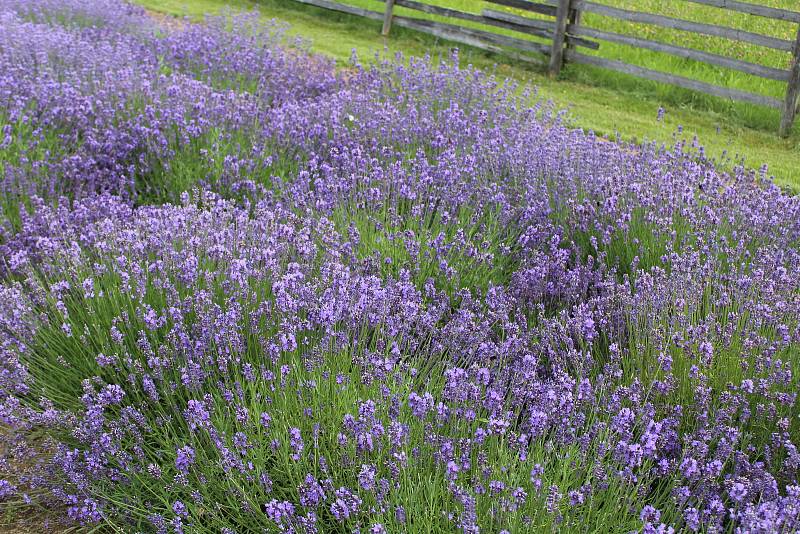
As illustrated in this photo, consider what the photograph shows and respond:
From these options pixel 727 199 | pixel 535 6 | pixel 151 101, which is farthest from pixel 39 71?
pixel 535 6

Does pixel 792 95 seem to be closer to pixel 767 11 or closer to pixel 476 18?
pixel 767 11

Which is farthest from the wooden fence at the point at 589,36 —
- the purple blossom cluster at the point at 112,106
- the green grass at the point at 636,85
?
the purple blossom cluster at the point at 112,106

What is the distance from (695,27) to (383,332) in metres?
6.79

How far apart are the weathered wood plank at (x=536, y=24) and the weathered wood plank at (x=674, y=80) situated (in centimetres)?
14

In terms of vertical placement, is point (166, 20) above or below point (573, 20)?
below

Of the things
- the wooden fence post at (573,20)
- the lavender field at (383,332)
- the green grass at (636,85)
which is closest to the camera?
the lavender field at (383,332)

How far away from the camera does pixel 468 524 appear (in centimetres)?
223

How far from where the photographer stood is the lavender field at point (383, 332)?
2.62 metres

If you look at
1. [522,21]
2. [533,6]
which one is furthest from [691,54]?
[522,21]

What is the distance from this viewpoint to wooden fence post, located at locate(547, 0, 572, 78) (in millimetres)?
9664

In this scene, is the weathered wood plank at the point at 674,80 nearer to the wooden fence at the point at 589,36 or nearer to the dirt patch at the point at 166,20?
the wooden fence at the point at 589,36

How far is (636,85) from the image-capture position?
30.8 feet

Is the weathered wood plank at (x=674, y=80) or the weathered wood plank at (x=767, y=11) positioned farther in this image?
the weathered wood plank at (x=674, y=80)

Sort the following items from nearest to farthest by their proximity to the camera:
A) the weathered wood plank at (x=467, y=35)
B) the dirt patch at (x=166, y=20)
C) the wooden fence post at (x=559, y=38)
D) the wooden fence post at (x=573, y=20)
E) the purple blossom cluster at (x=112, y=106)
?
the purple blossom cluster at (x=112, y=106)
the wooden fence post at (x=559, y=38)
the wooden fence post at (x=573, y=20)
the weathered wood plank at (x=467, y=35)
the dirt patch at (x=166, y=20)
